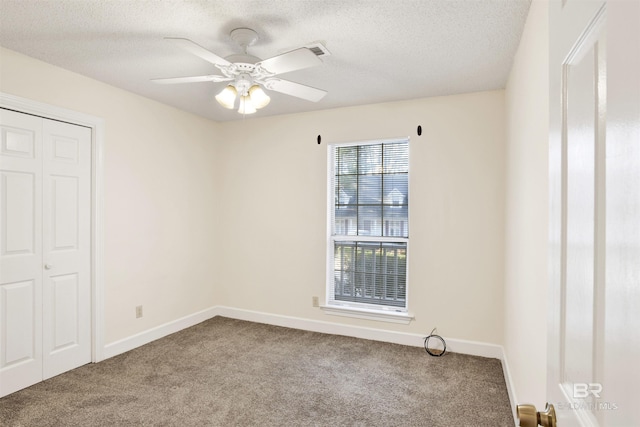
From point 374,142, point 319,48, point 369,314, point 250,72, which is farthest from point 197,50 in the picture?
point 369,314

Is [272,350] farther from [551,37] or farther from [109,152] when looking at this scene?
[551,37]

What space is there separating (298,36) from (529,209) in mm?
1768

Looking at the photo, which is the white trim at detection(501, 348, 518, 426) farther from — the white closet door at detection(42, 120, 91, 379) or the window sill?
the white closet door at detection(42, 120, 91, 379)

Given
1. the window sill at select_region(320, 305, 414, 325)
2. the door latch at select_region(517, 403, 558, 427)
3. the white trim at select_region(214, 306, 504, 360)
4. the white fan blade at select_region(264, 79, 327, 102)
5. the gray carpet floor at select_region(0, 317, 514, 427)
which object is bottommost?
the gray carpet floor at select_region(0, 317, 514, 427)

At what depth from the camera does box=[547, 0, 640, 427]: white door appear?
1.47 feet

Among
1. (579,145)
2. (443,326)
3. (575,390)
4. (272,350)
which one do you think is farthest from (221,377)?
(579,145)

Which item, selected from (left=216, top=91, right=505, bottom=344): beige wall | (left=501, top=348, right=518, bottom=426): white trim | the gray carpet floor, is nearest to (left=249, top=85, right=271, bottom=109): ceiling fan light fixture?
(left=216, top=91, right=505, bottom=344): beige wall

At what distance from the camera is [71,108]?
9.89 ft

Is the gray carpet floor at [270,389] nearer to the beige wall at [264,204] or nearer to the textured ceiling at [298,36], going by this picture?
the beige wall at [264,204]

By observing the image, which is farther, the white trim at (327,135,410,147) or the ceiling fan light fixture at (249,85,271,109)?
the white trim at (327,135,410,147)

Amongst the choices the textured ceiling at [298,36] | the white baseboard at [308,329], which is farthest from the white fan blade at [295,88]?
the white baseboard at [308,329]

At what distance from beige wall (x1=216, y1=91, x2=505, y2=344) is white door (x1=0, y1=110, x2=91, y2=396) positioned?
5.77 feet

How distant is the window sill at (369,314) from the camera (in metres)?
3.72

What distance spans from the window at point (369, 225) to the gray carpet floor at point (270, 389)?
0.58m
